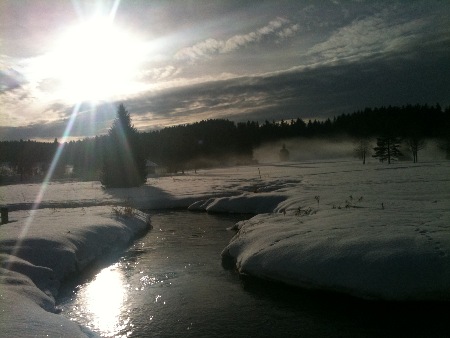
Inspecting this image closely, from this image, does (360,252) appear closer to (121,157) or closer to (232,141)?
(121,157)

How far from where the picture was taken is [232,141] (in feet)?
408

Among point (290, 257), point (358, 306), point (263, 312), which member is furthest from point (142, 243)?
point (358, 306)

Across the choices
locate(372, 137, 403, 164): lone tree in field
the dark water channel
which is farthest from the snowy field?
locate(372, 137, 403, 164): lone tree in field

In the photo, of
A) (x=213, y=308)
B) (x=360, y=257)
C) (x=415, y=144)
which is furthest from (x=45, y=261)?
(x=415, y=144)

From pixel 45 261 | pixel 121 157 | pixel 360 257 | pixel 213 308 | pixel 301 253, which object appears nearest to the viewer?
pixel 213 308

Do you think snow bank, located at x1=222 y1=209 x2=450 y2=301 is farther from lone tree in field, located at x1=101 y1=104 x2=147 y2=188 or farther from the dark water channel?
lone tree in field, located at x1=101 y1=104 x2=147 y2=188

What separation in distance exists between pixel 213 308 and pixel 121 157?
43.2 metres

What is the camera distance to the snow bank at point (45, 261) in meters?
9.55

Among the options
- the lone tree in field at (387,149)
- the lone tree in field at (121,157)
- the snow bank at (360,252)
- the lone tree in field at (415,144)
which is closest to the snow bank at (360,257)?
the snow bank at (360,252)

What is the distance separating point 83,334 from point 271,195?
25004 mm

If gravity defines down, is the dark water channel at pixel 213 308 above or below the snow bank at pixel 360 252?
below

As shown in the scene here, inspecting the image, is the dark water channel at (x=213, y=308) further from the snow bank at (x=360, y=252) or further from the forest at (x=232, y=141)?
the forest at (x=232, y=141)

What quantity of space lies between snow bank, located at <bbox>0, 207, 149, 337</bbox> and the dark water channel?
2.67 ft

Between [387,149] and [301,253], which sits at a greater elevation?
[301,253]
